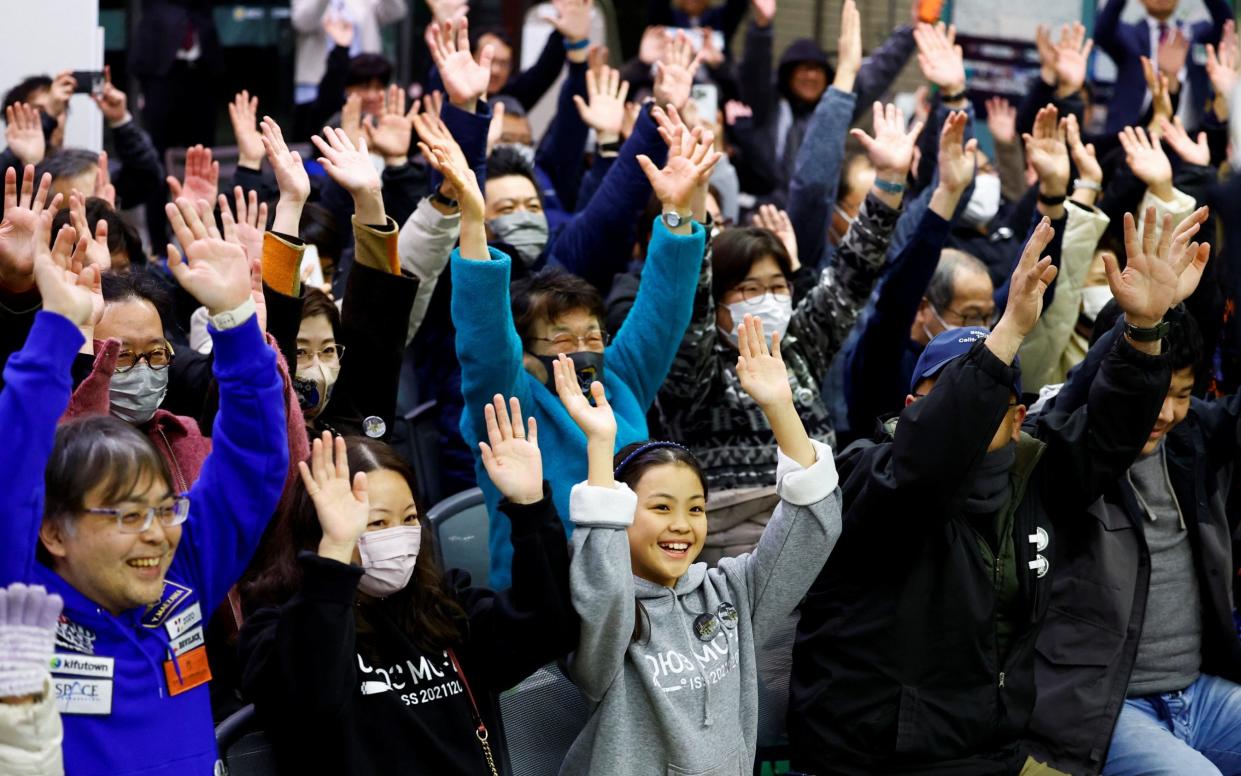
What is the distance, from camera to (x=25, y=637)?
292cm

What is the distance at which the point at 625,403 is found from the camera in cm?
484

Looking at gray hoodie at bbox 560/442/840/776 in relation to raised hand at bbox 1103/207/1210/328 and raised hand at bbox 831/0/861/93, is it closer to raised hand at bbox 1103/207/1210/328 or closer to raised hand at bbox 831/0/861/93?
raised hand at bbox 1103/207/1210/328

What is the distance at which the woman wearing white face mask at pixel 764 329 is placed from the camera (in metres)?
5.12

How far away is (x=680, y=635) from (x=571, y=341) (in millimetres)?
1154

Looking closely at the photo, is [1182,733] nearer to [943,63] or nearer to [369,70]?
[943,63]

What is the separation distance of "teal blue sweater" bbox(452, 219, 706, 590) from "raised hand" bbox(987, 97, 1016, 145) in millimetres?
5108

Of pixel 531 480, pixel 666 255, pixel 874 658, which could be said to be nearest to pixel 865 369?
pixel 666 255

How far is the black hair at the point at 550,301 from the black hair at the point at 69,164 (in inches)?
70.7

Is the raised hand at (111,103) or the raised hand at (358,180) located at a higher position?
the raised hand at (358,180)

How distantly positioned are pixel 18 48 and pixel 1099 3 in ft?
23.8

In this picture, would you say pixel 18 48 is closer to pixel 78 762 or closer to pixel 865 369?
pixel 865 369

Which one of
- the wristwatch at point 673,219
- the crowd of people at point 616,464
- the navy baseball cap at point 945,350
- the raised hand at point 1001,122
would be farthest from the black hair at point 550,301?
the raised hand at point 1001,122

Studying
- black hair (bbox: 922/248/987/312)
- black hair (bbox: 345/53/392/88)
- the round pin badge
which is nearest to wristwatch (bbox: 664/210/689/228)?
the round pin badge

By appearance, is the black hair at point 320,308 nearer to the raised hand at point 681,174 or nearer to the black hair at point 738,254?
the raised hand at point 681,174
